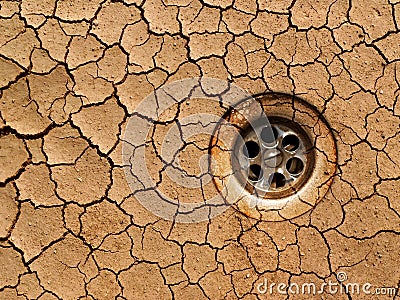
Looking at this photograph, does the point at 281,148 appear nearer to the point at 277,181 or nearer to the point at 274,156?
the point at 274,156

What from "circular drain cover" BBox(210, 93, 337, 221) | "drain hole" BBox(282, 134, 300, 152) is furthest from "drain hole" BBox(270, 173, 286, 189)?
"drain hole" BBox(282, 134, 300, 152)

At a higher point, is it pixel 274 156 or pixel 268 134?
pixel 268 134

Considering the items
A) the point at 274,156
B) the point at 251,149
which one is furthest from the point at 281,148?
the point at 251,149

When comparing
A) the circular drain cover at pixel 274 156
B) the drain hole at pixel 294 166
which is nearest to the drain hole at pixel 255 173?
the circular drain cover at pixel 274 156

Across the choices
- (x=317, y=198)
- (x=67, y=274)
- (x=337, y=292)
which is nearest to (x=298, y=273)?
(x=337, y=292)

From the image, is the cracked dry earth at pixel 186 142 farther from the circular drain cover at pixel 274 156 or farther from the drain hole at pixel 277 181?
the drain hole at pixel 277 181

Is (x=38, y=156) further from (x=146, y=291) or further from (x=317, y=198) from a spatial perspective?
(x=317, y=198)

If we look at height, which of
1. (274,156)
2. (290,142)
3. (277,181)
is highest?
(290,142)
